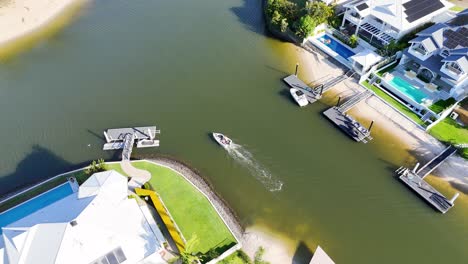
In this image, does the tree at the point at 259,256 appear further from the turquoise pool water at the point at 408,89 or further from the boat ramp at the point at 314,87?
the turquoise pool water at the point at 408,89

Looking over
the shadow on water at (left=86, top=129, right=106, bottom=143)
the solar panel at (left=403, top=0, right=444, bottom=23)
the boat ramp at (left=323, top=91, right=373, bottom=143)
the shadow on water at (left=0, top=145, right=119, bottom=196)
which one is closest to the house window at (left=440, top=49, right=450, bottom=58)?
the solar panel at (left=403, top=0, right=444, bottom=23)

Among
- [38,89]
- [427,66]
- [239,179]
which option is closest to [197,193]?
[239,179]

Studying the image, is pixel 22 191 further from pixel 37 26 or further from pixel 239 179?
pixel 37 26

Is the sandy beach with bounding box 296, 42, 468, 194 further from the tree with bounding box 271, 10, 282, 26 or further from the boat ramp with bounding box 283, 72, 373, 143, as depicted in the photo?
the tree with bounding box 271, 10, 282, 26

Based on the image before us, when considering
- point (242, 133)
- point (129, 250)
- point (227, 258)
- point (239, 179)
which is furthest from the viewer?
point (242, 133)

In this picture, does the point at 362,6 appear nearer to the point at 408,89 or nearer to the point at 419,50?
the point at 419,50

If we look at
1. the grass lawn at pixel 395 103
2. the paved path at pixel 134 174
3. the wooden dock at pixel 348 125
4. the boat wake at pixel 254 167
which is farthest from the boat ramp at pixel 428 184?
the paved path at pixel 134 174
